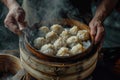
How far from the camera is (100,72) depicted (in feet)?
11.6

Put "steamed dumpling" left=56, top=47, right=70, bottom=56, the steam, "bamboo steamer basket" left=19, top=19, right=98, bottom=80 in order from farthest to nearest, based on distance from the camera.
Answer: the steam < "steamed dumpling" left=56, top=47, right=70, bottom=56 < "bamboo steamer basket" left=19, top=19, right=98, bottom=80

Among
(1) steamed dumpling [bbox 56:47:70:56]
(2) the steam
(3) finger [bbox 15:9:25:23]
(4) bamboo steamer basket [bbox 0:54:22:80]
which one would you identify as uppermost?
(3) finger [bbox 15:9:25:23]

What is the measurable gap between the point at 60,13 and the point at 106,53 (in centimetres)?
Result: 97

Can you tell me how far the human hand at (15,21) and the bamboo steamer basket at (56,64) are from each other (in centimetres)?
25

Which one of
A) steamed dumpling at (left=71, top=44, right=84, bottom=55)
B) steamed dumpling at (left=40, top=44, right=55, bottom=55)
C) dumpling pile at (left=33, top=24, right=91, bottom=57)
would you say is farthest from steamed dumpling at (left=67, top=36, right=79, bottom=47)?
steamed dumpling at (left=40, top=44, right=55, bottom=55)

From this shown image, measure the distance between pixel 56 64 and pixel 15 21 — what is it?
918 millimetres

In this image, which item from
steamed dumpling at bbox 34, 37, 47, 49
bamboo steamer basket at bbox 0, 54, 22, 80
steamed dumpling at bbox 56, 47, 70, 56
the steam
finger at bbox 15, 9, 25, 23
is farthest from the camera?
the steam

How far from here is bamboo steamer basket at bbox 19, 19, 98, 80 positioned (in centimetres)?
243

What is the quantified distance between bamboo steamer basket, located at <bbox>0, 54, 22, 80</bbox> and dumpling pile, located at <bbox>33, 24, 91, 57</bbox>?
2.14 feet

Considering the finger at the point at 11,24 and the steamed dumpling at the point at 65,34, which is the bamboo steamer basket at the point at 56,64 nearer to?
the finger at the point at 11,24

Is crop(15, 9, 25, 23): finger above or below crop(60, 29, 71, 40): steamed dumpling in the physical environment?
above

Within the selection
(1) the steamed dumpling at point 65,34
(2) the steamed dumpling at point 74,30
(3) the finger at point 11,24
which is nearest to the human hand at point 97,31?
(2) the steamed dumpling at point 74,30

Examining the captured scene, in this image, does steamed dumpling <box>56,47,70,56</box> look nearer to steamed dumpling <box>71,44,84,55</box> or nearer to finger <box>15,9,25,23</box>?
steamed dumpling <box>71,44,84,55</box>

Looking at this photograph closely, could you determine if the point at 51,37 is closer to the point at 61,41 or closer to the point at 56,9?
the point at 61,41
